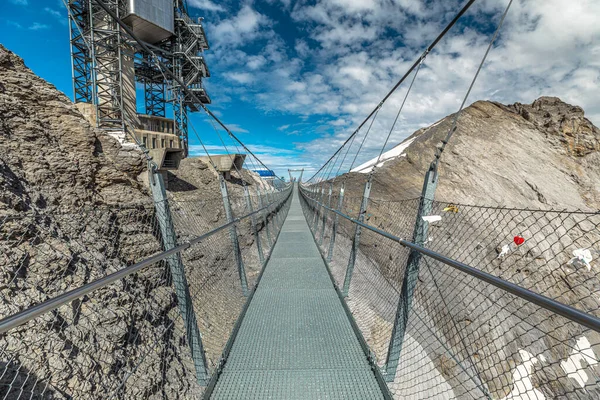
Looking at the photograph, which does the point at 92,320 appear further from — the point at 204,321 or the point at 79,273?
the point at 204,321

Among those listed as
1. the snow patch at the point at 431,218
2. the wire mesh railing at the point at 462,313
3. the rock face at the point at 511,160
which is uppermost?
the rock face at the point at 511,160

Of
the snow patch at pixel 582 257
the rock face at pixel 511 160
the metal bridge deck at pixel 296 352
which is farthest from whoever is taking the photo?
the rock face at pixel 511 160

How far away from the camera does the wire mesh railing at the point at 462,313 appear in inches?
64.9

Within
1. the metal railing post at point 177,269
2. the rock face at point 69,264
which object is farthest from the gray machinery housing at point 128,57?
the metal railing post at point 177,269

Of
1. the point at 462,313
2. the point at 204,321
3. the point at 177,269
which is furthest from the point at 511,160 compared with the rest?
the point at 177,269

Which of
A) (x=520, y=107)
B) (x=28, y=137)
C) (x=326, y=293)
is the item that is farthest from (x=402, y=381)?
(x=520, y=107)

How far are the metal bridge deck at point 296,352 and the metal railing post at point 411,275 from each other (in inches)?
9.3

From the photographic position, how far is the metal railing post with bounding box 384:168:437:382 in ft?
6.48

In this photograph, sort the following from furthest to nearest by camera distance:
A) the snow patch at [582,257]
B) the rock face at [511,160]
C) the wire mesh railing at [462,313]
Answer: the rock face at [511,160] < the snow patch at [582,257] < the wire mesh railing at [462,313]

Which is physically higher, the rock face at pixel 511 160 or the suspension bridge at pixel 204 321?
the rock face at pixel 511 160

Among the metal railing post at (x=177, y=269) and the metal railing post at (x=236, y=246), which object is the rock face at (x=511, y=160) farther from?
the metal railing post at (x=177, y=269)

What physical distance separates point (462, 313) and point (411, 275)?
173 inches

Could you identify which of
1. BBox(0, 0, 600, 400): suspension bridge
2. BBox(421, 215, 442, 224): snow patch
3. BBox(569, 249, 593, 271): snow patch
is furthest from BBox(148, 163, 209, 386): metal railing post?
BBox(569, 249, 593, 271): snow patch

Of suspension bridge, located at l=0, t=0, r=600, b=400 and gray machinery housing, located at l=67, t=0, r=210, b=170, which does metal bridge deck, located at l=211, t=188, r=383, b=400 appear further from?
gray machinery housing, located at l=67, t=0, r=210, b=170
